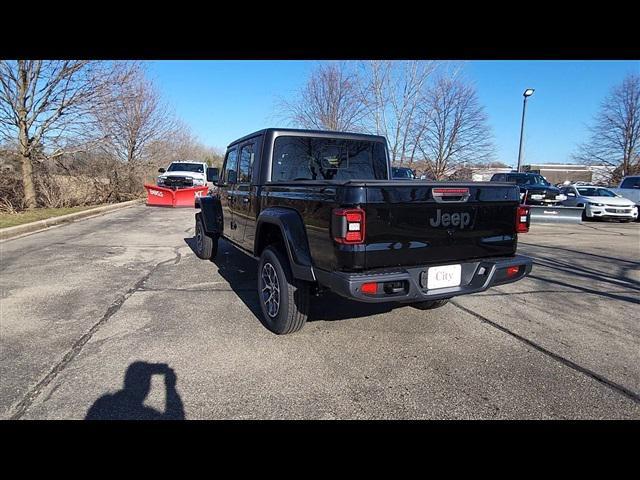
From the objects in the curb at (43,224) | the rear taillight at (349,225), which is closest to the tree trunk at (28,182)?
the curb at (43,224)

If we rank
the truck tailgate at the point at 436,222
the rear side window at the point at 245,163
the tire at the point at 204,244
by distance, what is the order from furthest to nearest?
1. the tire at the point at 204,244
2. the rear side window at the point at 245,163
3. the truck tailgate at the point at 436,222

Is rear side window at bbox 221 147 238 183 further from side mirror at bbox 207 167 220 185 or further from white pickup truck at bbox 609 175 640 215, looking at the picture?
white pickup truck at bbox 609 175 640 215

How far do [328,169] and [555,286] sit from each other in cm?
394

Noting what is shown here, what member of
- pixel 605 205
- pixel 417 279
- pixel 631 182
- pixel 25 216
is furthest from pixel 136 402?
pixel 631 182

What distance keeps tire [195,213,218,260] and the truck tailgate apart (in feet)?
15.6

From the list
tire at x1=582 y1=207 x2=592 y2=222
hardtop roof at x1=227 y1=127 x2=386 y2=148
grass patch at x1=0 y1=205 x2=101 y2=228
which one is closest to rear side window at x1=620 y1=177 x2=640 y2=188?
tire at x1=582 y1=207 x2=592 y2=222

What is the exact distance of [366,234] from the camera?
9.31 feet

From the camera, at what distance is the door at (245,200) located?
467 centimetres

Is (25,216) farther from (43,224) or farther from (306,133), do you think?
(306,133)

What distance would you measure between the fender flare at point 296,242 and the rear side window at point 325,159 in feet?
3.04

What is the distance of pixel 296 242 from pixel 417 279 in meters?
1.13

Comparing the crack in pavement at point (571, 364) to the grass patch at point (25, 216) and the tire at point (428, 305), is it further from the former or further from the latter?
the grass patch at point (25, 216)
